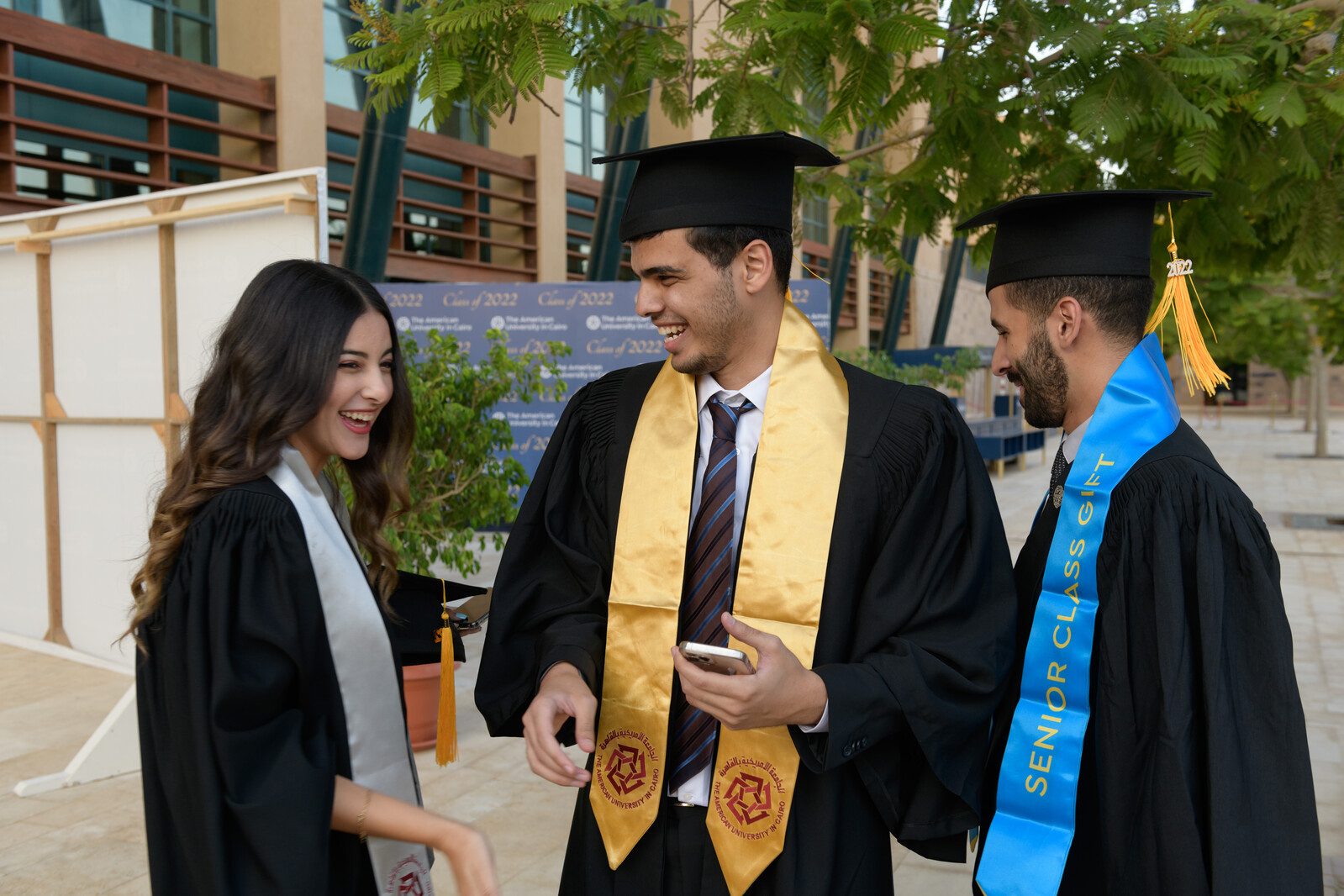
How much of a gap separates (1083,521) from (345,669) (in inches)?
51.2

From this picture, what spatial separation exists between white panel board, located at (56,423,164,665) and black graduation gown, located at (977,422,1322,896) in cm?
478

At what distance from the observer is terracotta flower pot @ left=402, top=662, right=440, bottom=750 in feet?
15.1

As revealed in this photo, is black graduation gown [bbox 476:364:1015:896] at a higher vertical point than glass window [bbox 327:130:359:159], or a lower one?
lower

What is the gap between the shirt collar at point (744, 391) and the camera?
190cm

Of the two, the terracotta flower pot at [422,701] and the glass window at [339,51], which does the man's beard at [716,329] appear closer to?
the terracotta flower pot at [422,701]

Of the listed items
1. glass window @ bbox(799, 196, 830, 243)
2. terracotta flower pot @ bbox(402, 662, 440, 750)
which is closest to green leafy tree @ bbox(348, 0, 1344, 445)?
terracotta flower pot @ bbox(402, 662, 440, 750)

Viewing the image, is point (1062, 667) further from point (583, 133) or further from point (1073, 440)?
point (583, 133)

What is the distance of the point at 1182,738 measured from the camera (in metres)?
1.57

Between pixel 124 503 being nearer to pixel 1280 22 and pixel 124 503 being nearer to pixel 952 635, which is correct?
pixel 952 635

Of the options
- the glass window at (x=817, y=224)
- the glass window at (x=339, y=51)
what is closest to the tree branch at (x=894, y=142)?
the glass window at (x=339, y=51)

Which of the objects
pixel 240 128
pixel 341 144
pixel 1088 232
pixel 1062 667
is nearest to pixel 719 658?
pixel 1062 667

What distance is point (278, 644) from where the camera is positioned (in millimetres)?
1468

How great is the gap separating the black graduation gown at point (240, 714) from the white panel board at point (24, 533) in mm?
5048

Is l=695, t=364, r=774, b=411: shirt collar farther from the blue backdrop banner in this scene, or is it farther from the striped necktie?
the blue backdrop banner
